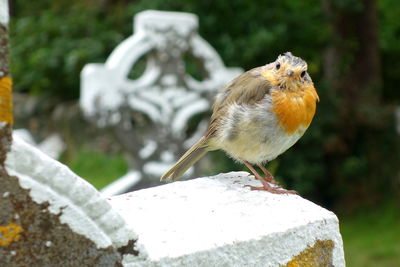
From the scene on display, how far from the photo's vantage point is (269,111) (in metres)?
2.29

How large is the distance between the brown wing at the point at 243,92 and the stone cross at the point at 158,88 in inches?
97.7

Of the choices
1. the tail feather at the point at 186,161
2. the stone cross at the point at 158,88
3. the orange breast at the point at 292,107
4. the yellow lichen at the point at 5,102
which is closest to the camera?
the yellow lichen at the point at 5,102

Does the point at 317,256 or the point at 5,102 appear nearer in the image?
the point at 5,102

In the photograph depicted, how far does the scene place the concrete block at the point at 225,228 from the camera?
1257 mm

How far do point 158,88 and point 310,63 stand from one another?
2.01 metres

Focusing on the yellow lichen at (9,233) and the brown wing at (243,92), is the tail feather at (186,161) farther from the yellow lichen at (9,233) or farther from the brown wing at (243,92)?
the yellow lichen at (9,233)

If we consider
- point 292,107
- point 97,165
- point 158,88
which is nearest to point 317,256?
point 292,107

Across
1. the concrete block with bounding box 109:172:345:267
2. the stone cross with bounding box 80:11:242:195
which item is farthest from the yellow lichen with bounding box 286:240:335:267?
the stone cross with bounding box 80:11:242:195

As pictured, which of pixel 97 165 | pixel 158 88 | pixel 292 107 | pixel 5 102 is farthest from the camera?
pixel 97 165

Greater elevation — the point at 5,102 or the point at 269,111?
the point at 5,102

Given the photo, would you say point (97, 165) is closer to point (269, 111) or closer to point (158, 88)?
point (158, 88)

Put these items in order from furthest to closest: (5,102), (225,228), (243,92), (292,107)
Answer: (243,92) → (292,107) → (225,228) → (5,102)

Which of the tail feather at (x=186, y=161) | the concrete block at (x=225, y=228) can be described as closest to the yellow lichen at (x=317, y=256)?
the concrete block at (x=225, y=228)

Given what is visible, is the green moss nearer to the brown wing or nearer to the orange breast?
the brown wing
